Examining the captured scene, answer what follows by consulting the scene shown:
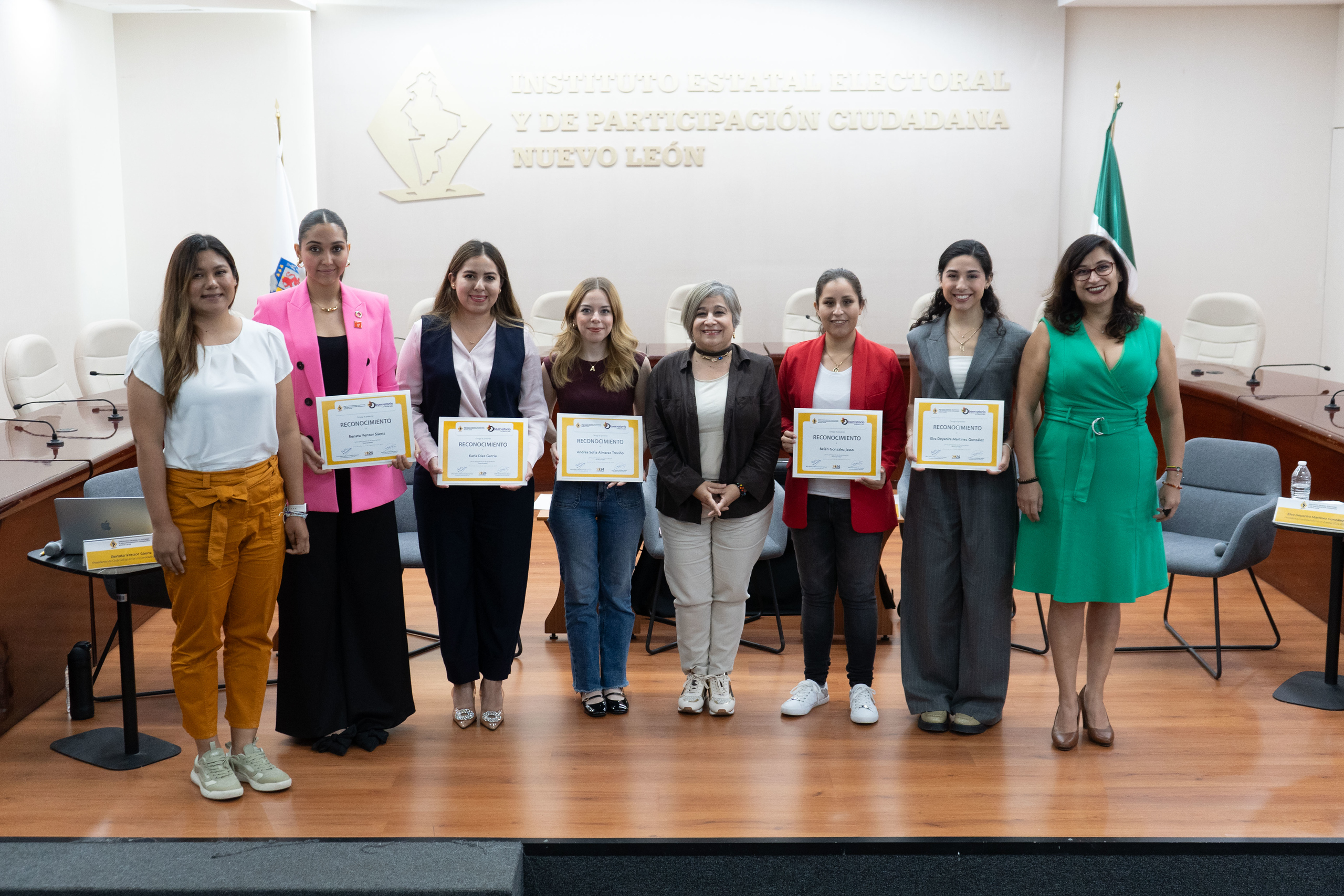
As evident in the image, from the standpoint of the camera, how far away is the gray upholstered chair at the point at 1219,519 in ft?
12.5

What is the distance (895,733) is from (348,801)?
64.4 inches

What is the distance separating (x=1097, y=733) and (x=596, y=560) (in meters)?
1.61

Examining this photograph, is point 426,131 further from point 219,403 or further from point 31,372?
point 219,403

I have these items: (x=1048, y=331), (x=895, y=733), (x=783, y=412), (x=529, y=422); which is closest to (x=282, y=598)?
(x=529, y=422)

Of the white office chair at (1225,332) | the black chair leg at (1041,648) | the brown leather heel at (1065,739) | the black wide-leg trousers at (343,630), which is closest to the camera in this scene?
the black wide-leg trousers at (343,630)

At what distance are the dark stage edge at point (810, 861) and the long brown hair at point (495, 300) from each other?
58.0 inches

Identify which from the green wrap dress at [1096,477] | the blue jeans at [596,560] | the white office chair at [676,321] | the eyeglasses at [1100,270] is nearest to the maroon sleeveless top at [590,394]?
the blue jeans at [596,560]

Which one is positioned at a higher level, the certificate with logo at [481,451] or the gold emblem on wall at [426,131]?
the gold emblem on wall at [426,131]

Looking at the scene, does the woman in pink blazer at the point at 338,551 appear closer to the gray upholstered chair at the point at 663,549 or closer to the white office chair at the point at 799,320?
the gray upholstered chair at the point at 663,549

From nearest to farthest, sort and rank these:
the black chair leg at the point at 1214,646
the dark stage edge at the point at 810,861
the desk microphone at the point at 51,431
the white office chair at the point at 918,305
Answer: the dark stage edge at the point at 810,861
the black chair leg at the point at 1214,646
the desk microphone at the point at 51,431
the white office chair at the point at 918,305

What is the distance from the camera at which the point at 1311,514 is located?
353cm

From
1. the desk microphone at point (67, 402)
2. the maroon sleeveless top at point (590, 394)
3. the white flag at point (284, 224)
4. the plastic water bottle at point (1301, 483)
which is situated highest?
the white flag at point (284, 224)

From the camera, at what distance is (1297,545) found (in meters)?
4.70

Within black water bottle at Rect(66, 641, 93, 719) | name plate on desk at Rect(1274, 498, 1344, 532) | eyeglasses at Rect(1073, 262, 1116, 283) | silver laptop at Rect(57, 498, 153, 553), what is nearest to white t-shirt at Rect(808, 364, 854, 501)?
eyeglasses at Rect(1073, 262, 1116, 283)
